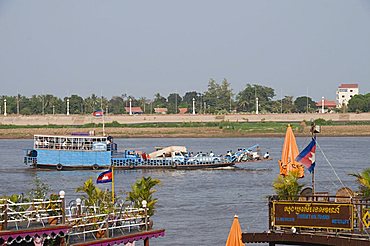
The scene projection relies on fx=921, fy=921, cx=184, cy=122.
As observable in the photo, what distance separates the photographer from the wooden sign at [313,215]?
76.3 feet

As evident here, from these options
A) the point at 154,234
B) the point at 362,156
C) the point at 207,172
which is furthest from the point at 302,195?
the point at 362,156

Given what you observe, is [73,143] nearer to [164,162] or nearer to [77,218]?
[164,162]

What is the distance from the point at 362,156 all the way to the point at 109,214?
84491mm

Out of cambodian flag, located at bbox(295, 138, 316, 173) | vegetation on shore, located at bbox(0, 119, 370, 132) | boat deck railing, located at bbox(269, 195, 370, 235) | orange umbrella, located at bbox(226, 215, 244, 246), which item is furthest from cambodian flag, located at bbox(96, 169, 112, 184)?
vegetation on shore, located at bbox(0, 119, 370, 132)

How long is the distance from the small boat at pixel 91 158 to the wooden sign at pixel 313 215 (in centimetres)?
5890

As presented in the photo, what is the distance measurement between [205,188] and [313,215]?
43.7 meters

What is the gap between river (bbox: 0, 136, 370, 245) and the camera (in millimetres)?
43688

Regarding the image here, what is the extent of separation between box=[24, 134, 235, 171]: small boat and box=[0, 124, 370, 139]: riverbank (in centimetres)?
8749

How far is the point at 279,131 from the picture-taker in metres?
174

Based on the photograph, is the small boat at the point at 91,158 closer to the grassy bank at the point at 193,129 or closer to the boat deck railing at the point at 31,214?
the boat deck railing at the point at 31,214

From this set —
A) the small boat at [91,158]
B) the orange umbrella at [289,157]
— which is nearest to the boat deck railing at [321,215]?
the orange umbrella at [289,157]

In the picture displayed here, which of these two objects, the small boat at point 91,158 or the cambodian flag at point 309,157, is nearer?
the cambodian flag at point 309,157

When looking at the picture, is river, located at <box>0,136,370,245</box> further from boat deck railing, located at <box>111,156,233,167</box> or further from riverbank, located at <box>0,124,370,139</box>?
riverbank, located at <box>0,124,370,139</box>

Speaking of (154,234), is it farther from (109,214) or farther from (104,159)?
(104,159)
